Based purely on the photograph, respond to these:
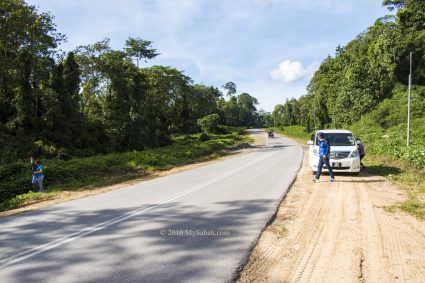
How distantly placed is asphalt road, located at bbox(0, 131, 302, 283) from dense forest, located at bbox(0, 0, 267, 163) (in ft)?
62.3

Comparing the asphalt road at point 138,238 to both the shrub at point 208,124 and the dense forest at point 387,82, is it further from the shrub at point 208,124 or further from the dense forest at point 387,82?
the shrub at point 208,124

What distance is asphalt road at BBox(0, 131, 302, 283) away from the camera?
4863 millimetres

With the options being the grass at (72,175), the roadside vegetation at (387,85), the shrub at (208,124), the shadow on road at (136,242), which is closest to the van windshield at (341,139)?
the shadow on road at (136,242)

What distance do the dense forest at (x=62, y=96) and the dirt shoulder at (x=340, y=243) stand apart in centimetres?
2307

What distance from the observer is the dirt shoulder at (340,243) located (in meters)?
4.75

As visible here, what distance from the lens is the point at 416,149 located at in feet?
55.8

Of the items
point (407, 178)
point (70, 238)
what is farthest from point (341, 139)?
point (70, 238)

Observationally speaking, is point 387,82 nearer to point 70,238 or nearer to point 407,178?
point 407,178

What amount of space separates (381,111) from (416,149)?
23.7m

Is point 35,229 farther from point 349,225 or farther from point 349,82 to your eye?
point 349,82

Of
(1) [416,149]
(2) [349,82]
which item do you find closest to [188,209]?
(1) [416,149]

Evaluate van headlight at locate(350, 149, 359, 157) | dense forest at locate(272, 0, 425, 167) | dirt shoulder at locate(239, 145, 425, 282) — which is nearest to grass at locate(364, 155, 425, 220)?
dirt shoulder at locate(239, 145, 425, 282)

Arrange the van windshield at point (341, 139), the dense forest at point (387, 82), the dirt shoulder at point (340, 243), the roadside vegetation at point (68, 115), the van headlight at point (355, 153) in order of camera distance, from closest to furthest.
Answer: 1. the dirt shoulder at point (340, 243)
2. the van headlight at point (355, 153)
3. the van windshield at point (341, 139)
4. the roadside vegetation at point (68, 115)
5. the dense forest at point (387, 82)

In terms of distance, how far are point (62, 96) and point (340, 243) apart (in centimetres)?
3262
